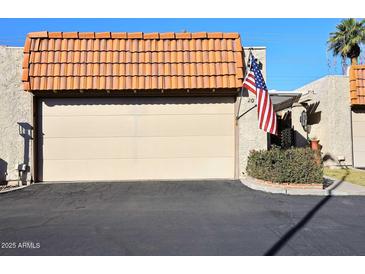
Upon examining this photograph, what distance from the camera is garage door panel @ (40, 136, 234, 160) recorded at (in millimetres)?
9438

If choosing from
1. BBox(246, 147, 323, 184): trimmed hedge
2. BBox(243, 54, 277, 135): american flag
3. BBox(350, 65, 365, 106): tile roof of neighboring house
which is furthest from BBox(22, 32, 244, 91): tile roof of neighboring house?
Result: BBox(350, 65, 365, 106): tile roof of neighboring house

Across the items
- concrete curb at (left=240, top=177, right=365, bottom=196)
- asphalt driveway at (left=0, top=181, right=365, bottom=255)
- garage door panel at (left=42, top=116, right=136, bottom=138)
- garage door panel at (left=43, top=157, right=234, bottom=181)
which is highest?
garage door panel at (left=42, top=116, right=136, bottom=138)

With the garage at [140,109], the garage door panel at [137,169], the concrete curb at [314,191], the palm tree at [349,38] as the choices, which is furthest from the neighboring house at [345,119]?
the palm tree at [349,38]

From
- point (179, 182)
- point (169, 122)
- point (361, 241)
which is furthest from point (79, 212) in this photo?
point (361, 241)

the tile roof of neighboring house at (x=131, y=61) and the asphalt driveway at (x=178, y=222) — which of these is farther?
the tile roof of neighboring house at (x=131, y=61)

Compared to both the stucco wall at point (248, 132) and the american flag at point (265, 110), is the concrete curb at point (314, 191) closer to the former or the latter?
the american flag at point (265, 110)

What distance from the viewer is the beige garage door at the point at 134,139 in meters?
9.45

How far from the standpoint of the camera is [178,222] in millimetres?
5164

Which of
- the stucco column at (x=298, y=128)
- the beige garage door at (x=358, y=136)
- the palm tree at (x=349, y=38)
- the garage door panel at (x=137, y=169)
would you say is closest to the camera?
the garage door panel at (x=137, y=169)

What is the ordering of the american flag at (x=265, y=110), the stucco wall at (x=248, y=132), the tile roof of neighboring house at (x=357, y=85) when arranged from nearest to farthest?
the american flag at (x=265, y=110) < the stucco wall at (x=248, y=132) < the tile roof of neighboring house at (x=357, y=85)

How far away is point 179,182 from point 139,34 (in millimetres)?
5290

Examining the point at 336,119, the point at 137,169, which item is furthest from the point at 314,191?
the point at 336,119

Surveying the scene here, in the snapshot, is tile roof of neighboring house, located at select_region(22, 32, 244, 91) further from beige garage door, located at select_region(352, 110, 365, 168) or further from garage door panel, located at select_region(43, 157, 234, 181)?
beige garage door, located at select_region(352, 110, 365, 168)

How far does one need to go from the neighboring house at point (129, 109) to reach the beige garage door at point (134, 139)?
0.03 metres
